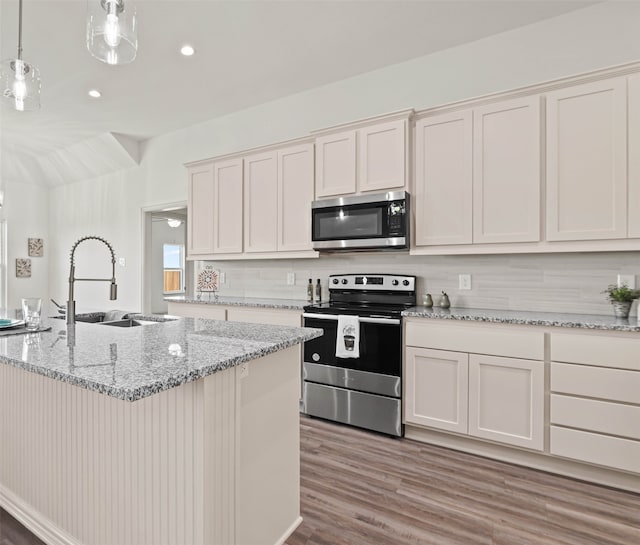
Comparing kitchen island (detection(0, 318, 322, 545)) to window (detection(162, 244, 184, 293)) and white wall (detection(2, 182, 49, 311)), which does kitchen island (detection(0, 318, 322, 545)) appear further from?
window (detection(162, 244, 184, 293))

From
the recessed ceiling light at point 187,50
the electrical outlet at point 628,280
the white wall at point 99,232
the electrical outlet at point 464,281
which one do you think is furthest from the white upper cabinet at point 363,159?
the white wall at point 99,232

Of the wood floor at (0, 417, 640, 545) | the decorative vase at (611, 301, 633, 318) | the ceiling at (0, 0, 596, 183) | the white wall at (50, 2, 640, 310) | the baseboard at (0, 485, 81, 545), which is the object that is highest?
the ceiling at (0, 0, 596, 183)

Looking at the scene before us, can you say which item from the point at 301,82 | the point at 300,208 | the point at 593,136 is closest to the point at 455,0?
the point at 593,136

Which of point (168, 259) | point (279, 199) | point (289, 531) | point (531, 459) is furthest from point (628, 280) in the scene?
point (168, 259)

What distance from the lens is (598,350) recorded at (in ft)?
6.59

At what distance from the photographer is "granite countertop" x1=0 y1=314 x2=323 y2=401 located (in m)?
0.95

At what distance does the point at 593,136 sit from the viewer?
2.24 metres

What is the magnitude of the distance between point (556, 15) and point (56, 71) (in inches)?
162

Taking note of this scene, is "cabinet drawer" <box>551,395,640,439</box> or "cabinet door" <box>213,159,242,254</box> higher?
"cabinet door" <box>213,159,242,254</box>

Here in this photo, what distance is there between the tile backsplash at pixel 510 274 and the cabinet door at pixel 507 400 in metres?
0.65

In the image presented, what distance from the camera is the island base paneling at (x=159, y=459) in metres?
1.16

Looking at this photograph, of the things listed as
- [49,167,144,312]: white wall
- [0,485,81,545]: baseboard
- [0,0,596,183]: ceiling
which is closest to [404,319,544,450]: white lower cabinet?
[0,485,81,545]: baseboard

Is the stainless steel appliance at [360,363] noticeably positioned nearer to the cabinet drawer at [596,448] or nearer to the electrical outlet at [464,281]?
the electrical outlet at [464,281]

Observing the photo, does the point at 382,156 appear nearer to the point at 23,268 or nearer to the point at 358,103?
the point at 358,103
